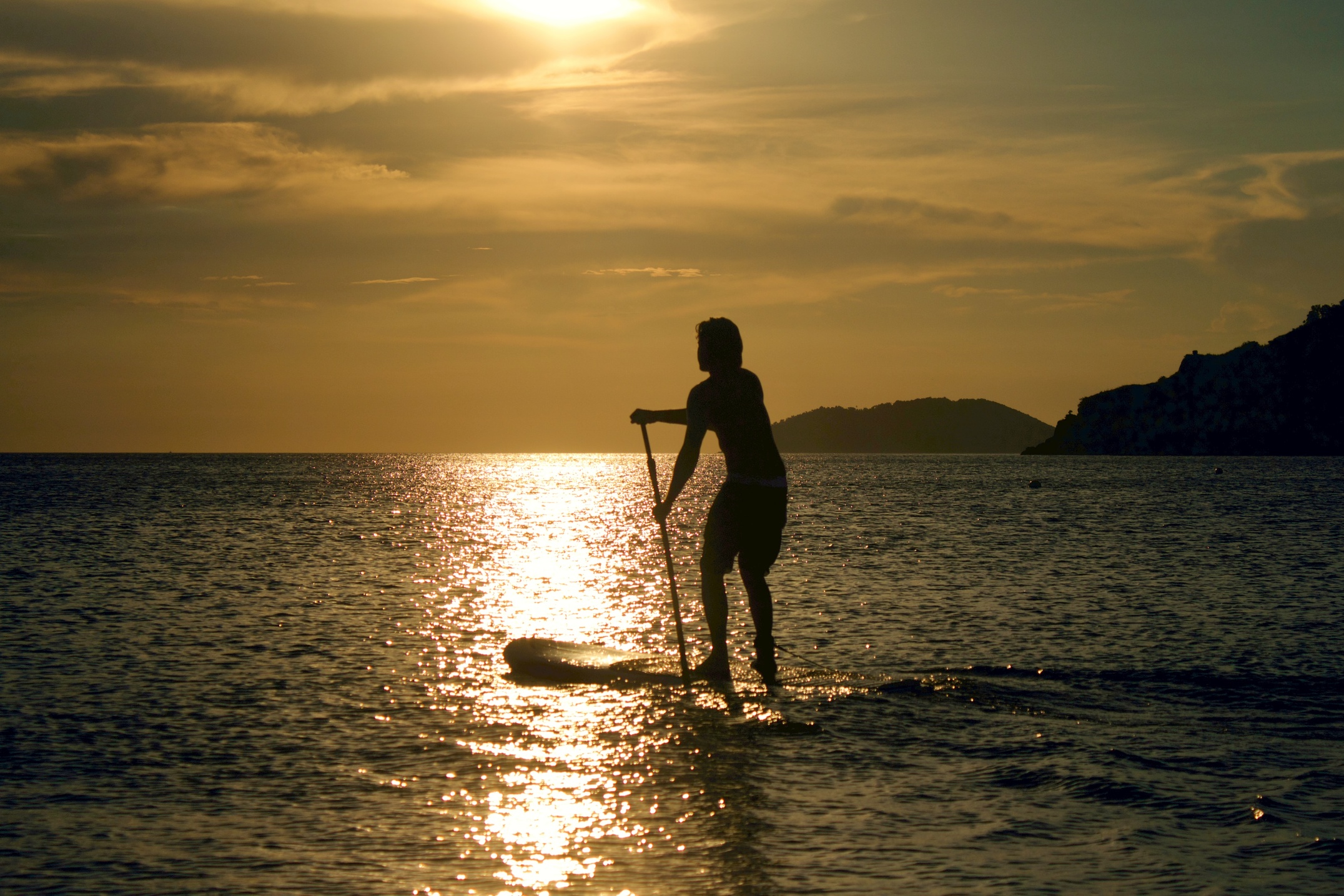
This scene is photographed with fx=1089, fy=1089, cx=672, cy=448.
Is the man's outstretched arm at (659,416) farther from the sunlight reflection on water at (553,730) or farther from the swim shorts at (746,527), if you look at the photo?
the sunlight reflection on water at (553,730)

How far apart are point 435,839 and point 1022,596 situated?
13.8m

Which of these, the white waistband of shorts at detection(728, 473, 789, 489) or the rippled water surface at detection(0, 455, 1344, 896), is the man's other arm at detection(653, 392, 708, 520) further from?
the rippled water surface at detection(0, 455, 1344, 896)

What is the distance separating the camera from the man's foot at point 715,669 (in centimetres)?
923

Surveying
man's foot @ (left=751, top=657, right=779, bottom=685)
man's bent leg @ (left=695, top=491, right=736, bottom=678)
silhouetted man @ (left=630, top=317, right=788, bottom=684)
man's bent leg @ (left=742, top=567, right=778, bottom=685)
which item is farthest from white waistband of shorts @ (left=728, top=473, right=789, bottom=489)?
→ man's foot @ (left=751, top=657, right=779, bottom=685)

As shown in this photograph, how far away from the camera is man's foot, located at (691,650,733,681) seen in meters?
9.23

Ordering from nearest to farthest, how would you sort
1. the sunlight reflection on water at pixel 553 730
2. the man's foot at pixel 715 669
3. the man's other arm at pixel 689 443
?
the sunlight reflection on water at pixel 553 730 → the man's other arm at pixel 689 443 → the man's foot at pixel 715 669

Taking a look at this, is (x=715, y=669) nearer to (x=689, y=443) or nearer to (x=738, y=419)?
(x=689, y=443)

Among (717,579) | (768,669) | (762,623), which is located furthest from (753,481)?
(768,669)

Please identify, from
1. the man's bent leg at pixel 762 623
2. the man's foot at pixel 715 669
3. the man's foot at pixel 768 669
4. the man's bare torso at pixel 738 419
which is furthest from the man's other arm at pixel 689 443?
the man's foot at pixel 768 669

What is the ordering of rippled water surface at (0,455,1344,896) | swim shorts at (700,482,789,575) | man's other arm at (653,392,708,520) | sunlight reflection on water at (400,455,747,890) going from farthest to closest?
swim shorts at (700,482,789,575), man's other arm at (653,392,708,520), sunlight reflection on water at (400,455,747,890), rippled water surface at (0,455,1344,896)

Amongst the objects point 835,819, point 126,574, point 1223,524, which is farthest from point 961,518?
point 835,819

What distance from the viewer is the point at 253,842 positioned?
505cm

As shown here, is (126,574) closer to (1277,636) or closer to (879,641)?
(879,641)

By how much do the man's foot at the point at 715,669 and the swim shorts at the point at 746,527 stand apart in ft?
2.46
